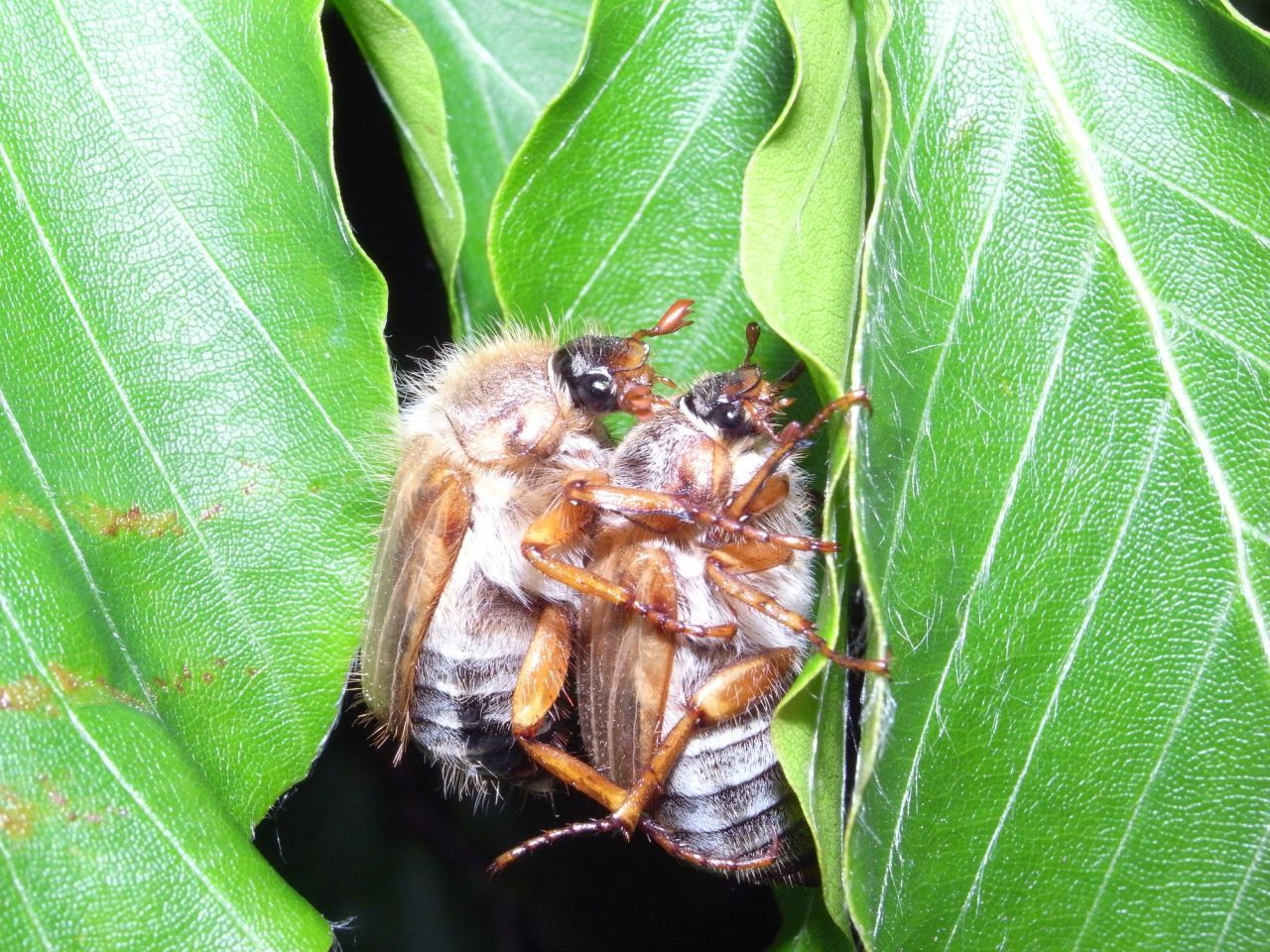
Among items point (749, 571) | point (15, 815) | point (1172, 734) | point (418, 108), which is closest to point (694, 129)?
point (418, 108)

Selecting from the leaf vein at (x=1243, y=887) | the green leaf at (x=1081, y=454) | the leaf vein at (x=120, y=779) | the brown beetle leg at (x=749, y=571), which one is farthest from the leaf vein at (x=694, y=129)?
the leaf vein at (x=1243, y=887)

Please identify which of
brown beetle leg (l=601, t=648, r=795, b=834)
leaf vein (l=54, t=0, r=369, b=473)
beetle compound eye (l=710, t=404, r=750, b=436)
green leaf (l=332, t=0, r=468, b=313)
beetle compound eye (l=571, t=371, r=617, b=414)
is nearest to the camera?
leaf vein (l=54, t=0, r=369, b=473)

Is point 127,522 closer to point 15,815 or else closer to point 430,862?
point 15,815

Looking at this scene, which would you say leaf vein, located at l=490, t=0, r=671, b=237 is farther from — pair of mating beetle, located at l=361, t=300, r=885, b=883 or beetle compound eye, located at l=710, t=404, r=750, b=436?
beetle compound eye, located at l=710, t=404, r=750, b=436

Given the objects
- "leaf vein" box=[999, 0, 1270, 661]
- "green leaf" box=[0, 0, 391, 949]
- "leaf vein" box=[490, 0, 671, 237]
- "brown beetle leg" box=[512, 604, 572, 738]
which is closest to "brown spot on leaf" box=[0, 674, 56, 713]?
"green leaf" box=[0, 0, 391, 949]

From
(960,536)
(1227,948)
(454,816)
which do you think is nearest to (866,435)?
(960,536)

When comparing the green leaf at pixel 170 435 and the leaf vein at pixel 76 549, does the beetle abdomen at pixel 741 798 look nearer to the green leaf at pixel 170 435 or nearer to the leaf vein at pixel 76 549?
the green leaf at pixel 170 435
